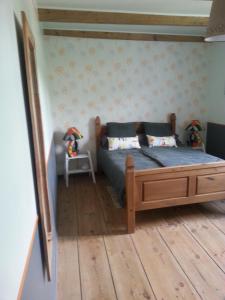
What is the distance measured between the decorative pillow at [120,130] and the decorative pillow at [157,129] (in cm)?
26

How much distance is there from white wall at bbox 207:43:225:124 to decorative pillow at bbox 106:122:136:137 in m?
1.58

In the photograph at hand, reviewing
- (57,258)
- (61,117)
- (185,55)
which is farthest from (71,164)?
(185,55)

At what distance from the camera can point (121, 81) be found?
4.12 m

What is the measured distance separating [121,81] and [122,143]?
1132mm

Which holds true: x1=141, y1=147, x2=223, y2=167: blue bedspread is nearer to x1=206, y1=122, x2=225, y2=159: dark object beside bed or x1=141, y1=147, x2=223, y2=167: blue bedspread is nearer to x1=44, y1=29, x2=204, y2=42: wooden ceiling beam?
x1=206, y1=122, x2=225, y2=159: dark object beside bed

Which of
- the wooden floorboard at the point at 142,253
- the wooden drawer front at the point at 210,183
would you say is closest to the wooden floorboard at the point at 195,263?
the wooden floorboard at the point at 142,253

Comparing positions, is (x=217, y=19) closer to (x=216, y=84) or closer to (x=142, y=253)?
(x=142, y=253)

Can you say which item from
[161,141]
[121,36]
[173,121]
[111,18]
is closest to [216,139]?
[173,121]

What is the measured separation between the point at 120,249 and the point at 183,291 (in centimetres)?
68

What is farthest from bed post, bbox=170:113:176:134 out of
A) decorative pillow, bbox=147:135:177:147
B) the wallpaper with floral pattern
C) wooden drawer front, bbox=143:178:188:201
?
wooden drawer front, bbox=143:178:188:201

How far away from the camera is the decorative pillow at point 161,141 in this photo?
13.0 ft

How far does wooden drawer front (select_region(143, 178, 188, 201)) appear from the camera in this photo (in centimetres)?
→ 249

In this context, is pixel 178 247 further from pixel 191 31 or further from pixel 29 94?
pixel 191 31

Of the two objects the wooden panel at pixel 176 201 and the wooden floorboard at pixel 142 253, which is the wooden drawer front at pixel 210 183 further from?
the wooden floorboard at pixel 142 253
